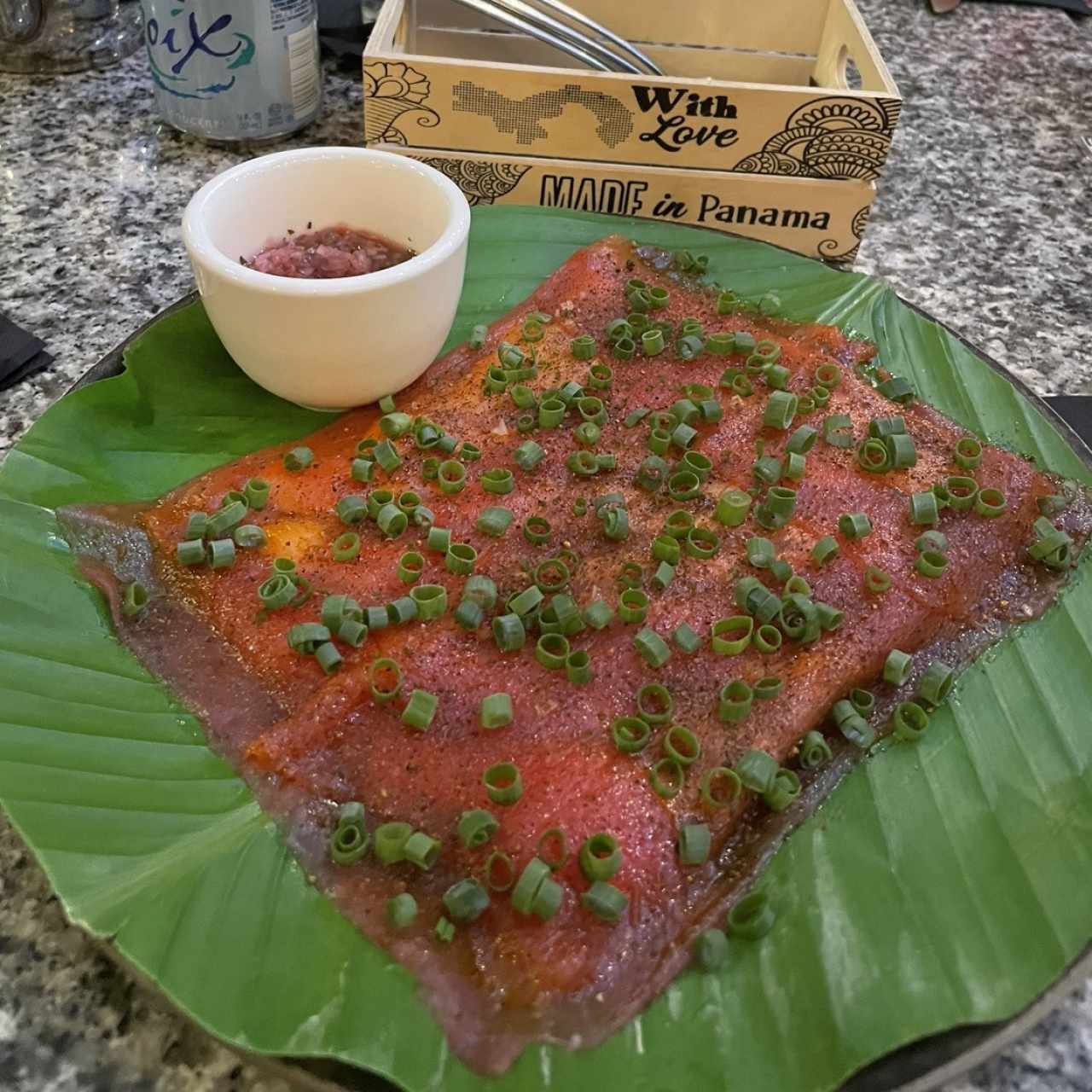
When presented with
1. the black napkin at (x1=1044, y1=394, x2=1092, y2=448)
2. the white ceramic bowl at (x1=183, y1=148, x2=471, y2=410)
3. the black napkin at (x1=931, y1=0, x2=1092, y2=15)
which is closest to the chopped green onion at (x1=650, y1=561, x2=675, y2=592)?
the white ceramic bowl at (x1=183, y1=148, x2=471, y2=410)

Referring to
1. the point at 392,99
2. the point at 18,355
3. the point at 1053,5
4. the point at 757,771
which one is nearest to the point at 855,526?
the point at 757,771

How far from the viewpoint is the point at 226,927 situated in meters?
0.98

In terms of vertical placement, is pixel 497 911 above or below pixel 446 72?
below

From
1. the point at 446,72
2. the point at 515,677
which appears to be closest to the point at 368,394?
the point at 515,677

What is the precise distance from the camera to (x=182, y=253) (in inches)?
83.0

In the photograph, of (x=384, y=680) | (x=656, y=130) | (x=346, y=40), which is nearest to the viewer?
(x=384, y=680)

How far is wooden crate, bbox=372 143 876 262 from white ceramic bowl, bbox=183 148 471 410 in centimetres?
39

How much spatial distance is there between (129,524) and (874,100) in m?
1.57

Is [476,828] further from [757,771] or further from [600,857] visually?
[757,771]

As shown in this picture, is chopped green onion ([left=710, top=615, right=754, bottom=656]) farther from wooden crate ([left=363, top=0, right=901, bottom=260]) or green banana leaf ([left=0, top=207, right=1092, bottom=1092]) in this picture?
wooden crate ([left=363, top=0, right=901, bottom=260])

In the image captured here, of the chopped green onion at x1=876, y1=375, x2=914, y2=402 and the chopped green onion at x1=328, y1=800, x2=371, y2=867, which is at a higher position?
the chopped green onion at x1=876, y1=375, x2=914, y2=402

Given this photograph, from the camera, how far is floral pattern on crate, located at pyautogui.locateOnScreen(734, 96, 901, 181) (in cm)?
185

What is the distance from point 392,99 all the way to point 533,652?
124cm

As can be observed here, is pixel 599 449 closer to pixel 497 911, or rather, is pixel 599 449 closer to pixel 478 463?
pixel 478 463
